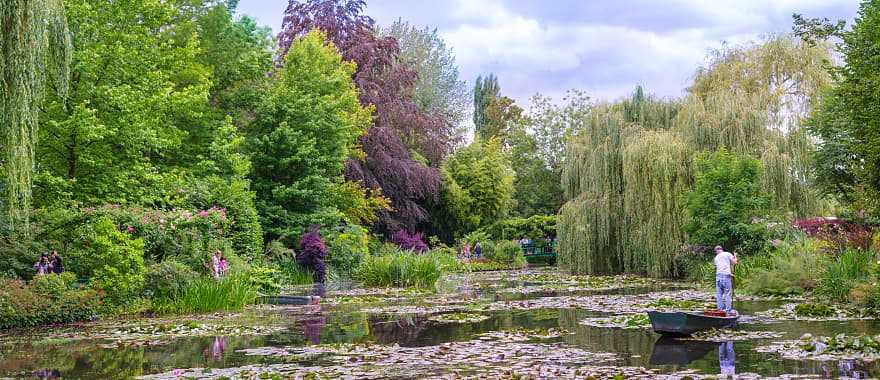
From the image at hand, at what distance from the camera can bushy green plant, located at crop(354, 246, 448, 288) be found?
2716cm

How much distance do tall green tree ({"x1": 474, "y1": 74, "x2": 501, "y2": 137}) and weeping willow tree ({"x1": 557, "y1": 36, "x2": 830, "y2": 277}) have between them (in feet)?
104

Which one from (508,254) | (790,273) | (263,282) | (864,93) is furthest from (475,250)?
(864,93)

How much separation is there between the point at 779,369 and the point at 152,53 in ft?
68.0

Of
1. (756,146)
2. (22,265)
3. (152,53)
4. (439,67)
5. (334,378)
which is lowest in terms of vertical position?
(334,378)

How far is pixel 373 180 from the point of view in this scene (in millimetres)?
38406

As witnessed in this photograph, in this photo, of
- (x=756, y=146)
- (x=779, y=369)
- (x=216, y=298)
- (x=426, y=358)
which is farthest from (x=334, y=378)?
(x=756, y=146)

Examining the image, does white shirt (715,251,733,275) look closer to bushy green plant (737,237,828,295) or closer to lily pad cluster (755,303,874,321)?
lily pad cluster (755,303,874,321)

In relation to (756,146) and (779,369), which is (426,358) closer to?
(779,369)

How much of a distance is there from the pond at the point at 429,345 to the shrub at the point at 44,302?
0.71 metres

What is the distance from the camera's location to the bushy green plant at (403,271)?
27156 mm

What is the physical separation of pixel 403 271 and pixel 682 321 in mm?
15365

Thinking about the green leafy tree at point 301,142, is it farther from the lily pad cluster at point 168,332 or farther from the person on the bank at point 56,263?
the lily pad cluster at point 168,332

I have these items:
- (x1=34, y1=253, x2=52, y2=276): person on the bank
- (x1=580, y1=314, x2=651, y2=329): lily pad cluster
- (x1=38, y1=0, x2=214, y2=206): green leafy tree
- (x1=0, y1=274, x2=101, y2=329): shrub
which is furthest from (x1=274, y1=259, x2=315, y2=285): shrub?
(x1=580, y1=314, x2=651, y2=329): lily pad cluster

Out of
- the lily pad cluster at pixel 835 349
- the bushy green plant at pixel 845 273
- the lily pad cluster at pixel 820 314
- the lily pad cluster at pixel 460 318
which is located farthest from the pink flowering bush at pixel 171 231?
the bushy green plant at pixel 845 273
